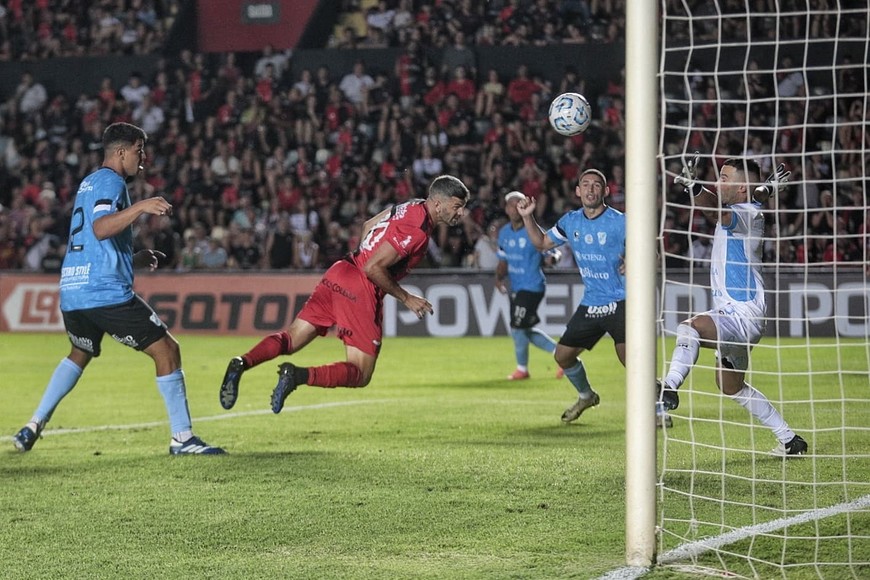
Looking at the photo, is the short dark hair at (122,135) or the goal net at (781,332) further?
the short dark hair at (122,135)

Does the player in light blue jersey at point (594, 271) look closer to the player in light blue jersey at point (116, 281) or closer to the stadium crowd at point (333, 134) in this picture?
the player in light blue jersey at point (116, 281)

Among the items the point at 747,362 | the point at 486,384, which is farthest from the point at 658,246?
the point at 486,384

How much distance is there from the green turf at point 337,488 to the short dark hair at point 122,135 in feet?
6.69

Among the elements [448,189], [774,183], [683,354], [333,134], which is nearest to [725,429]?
[683,354]

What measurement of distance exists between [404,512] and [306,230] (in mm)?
16440

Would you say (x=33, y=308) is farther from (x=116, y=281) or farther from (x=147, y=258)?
(x=116, y=281)

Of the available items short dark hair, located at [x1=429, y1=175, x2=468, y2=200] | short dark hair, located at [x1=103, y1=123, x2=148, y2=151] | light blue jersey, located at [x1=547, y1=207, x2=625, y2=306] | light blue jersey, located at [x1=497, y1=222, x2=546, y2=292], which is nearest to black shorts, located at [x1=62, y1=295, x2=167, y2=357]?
short dark hair, located at [x1=103, y1=123, x2=148, y2=151]

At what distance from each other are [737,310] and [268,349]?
3103mm

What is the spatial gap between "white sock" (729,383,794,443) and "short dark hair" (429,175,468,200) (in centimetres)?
224

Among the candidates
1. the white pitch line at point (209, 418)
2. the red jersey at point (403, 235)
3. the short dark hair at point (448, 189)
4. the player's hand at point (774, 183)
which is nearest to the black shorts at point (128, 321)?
the red jersey at point (403, 235)

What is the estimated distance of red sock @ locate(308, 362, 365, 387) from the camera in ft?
26.5

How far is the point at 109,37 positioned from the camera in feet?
88.4

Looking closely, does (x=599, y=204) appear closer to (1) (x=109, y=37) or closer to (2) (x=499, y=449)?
(2) (x=499, y=449)

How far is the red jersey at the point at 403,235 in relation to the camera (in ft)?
27.0
